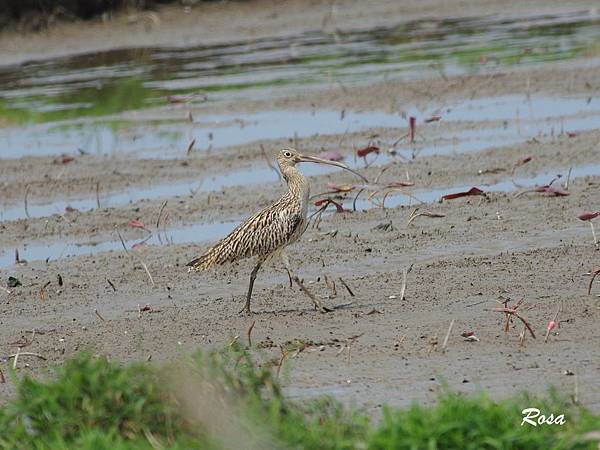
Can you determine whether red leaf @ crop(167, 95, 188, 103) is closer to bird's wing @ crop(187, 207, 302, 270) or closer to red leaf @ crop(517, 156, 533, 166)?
red leaf @ crop(517, 156, 533, 166)

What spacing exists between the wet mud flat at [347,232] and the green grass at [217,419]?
3.51 ft

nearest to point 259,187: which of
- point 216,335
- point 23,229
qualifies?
point 23,229

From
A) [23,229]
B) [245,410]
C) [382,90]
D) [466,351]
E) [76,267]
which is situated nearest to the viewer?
[245,410]

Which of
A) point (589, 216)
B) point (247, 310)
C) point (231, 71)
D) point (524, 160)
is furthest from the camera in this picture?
point (231, 71)

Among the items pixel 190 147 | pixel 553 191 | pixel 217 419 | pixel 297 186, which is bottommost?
pixel 190 147

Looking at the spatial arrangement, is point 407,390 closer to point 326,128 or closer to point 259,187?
point 259,187

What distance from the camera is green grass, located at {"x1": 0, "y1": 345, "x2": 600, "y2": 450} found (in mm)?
5211

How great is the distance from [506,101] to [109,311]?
303 inches

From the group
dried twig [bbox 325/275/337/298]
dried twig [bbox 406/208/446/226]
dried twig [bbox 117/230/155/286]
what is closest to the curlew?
dried twig [bbox 325/275/337/298]

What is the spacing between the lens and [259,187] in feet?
40.9

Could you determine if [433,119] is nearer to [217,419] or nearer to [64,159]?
[64,159]

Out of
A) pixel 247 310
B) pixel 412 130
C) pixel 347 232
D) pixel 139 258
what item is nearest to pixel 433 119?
pixel 412 130

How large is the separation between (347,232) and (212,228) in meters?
1.23

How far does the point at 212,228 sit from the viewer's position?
11.3 meters
